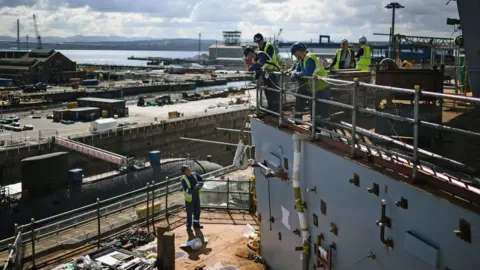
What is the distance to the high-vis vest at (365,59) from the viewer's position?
42.4ft

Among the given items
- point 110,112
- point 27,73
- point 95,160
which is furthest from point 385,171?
point 27,73

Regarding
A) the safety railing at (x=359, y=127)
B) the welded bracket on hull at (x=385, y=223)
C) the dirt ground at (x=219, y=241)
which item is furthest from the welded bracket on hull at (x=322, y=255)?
the dirt ground at (x=219, y=241)

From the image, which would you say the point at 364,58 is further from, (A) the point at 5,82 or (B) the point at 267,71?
(A) the point at 5,82

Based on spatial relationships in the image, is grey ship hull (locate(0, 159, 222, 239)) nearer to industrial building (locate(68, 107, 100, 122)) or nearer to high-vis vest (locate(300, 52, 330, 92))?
high-vis vest (locate(300, 52, 330, 92))

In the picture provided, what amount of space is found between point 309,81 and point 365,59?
5.12m

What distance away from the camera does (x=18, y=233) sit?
10445 millimetres

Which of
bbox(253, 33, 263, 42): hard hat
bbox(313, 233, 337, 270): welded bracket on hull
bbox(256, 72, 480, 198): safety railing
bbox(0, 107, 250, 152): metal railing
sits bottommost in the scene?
bbox(0, 107, 250, 152): metal railing

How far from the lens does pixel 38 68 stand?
95125 millimetres

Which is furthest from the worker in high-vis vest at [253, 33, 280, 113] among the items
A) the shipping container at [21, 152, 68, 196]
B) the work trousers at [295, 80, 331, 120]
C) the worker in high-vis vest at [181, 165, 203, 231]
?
the shipping container at [21, 152, 68, 196]

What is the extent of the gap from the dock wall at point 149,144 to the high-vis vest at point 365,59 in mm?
33495

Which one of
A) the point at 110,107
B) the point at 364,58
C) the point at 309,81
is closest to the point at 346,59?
the point at 364,58

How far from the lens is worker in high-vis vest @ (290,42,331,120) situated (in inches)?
318

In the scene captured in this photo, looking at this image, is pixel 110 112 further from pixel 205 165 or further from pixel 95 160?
pixel 205 165

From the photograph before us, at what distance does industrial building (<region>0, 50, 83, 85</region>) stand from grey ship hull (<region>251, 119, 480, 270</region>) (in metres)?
94.1
